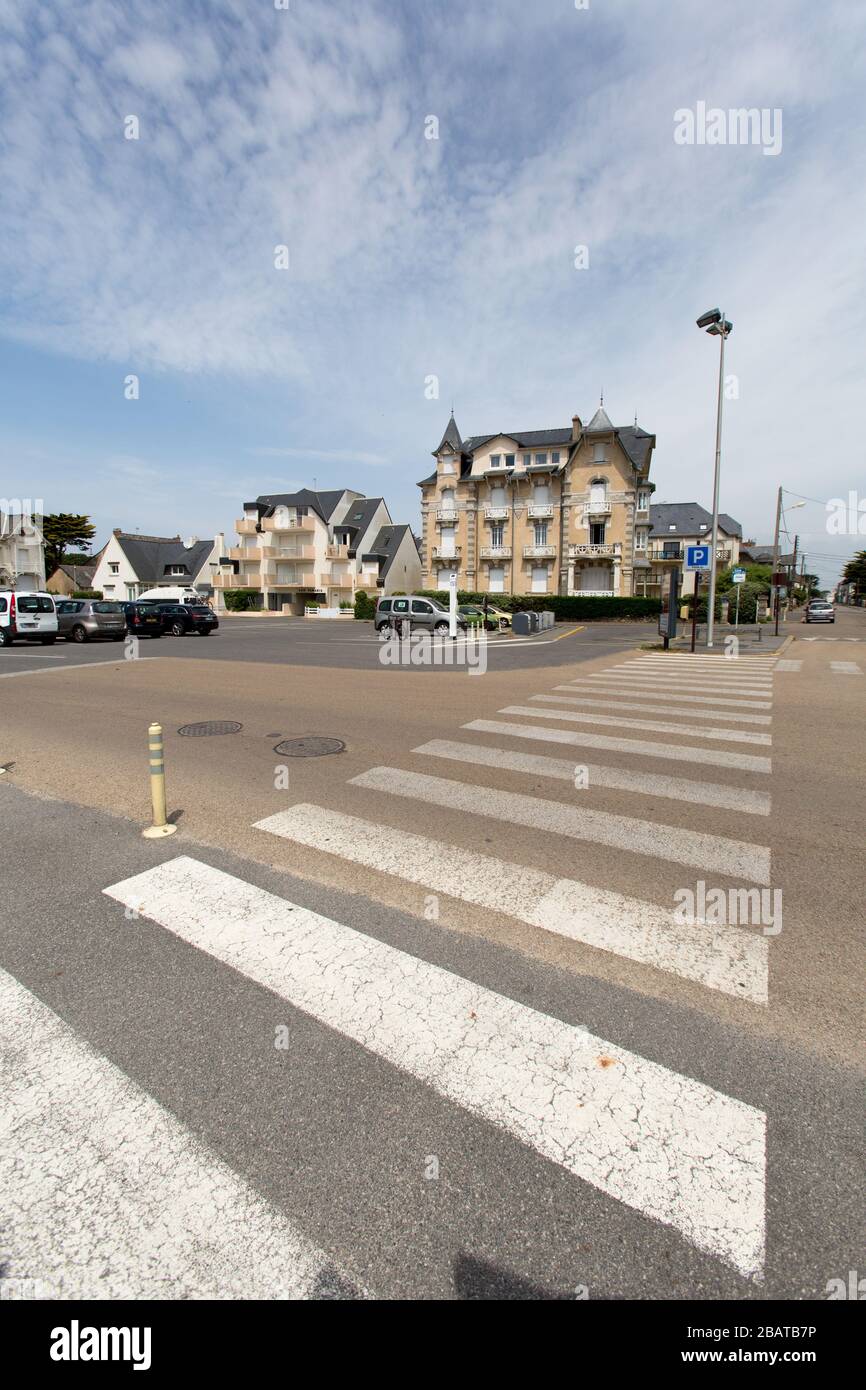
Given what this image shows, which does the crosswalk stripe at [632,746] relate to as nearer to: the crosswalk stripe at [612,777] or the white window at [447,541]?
the crosswalk stripe at [612,777]

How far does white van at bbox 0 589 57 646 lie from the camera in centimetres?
2238

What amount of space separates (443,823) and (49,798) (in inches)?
156

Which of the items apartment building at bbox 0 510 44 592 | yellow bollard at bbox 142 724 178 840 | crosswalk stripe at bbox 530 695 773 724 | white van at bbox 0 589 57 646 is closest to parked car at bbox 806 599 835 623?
crosswalk stripe at bbox 530 695 773 724

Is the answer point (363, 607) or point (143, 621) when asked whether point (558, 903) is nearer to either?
point (143, 621)

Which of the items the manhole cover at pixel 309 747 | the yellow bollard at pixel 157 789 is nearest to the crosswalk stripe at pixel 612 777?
the manhole cover at pixel 309 747

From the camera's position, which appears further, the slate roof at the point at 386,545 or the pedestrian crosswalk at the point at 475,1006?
the slate roof at the point at 386,545

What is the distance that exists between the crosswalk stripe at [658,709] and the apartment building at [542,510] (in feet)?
112

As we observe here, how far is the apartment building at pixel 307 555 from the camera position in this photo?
5362 centimetres

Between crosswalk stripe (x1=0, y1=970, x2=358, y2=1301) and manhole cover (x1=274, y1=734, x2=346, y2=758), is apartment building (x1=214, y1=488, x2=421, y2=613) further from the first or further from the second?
crosswalk stripe (x1=0, y1=970, x2=358, y2=1301)

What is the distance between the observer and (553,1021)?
285cm

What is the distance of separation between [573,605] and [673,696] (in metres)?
32.8
